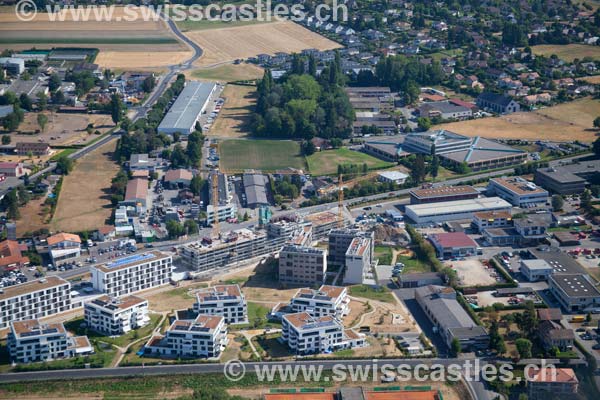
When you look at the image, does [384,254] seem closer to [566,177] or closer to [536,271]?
[536,271]

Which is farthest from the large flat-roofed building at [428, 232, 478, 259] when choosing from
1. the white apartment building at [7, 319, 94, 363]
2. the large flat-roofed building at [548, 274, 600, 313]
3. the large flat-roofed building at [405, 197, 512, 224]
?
the white apartment building at [7, 319, 94, 363]

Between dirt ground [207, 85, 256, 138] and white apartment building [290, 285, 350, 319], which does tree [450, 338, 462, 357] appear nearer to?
white apartment building [290, 285, 350, 319]

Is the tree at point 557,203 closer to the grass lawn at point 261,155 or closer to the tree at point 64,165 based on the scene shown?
the grass lawn at point 261,155

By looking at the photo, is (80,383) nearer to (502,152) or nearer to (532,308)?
(532,308)

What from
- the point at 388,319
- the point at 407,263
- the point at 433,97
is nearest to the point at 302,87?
the point at 433,97

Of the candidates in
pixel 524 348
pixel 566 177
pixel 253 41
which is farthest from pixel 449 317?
pixel 253 41

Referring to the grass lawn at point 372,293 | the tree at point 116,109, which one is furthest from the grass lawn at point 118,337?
the tree at point 116,109
